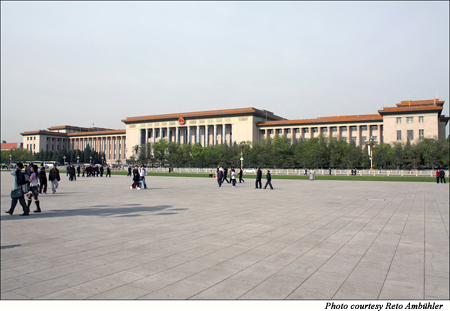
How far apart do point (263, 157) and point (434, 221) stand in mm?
59394

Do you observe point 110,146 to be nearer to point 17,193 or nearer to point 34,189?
point 34,189

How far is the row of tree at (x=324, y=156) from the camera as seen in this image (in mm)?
60844

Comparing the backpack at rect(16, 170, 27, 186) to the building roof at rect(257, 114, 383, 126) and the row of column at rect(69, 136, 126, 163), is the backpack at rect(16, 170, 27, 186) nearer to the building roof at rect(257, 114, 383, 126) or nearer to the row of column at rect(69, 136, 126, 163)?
the building roof at rect(257, 114, 383, 126)

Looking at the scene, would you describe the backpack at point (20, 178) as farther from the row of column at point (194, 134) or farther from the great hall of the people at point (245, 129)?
the row of column at point (194, 134)

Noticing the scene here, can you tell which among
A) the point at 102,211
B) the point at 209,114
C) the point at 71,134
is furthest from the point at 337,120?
the point at 71,134

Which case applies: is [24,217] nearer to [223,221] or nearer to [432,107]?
[223,221]

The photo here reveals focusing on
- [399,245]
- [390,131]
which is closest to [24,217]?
[399,245]

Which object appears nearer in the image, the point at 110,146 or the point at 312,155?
the point at 312,155

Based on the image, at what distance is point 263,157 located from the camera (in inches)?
2736

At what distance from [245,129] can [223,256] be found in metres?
90.0

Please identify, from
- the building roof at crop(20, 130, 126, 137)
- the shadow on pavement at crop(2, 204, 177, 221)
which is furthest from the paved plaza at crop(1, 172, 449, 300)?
the building roof at crop(20, 130, 126, 137)

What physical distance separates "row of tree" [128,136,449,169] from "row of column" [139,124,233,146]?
1932 centimetres

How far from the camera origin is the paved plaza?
447cm

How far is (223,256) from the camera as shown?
6074 millimetres
